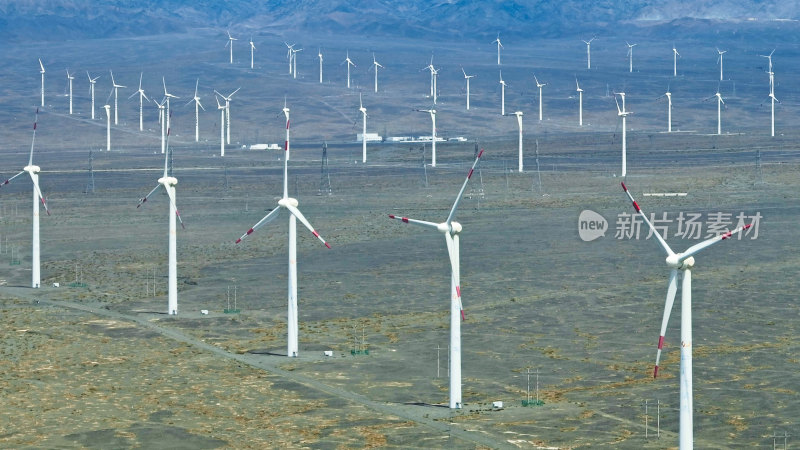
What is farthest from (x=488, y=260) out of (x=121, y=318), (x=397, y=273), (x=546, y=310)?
(x=121, y=318)

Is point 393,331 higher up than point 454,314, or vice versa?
point 454,314

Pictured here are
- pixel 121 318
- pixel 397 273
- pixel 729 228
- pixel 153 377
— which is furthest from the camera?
pixel 729 228

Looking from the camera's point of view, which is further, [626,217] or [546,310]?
[626,217]

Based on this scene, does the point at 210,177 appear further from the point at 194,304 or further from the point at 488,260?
the point at 194,304

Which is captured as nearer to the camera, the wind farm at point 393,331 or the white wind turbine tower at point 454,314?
the wind farm at point 393,331

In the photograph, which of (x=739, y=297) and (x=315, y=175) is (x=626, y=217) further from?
(x=315, y=175)

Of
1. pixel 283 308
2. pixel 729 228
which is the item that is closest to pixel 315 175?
pixel 729 228

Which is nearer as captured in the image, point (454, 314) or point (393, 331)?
point (454, 314)

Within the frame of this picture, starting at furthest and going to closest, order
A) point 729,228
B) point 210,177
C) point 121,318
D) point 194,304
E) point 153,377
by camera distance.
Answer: point 210,177
point 729,228
point 194,304
point 121,318
point 153,377

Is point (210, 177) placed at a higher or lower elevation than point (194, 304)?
higher

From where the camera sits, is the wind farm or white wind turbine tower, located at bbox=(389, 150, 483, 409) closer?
the wind farm
